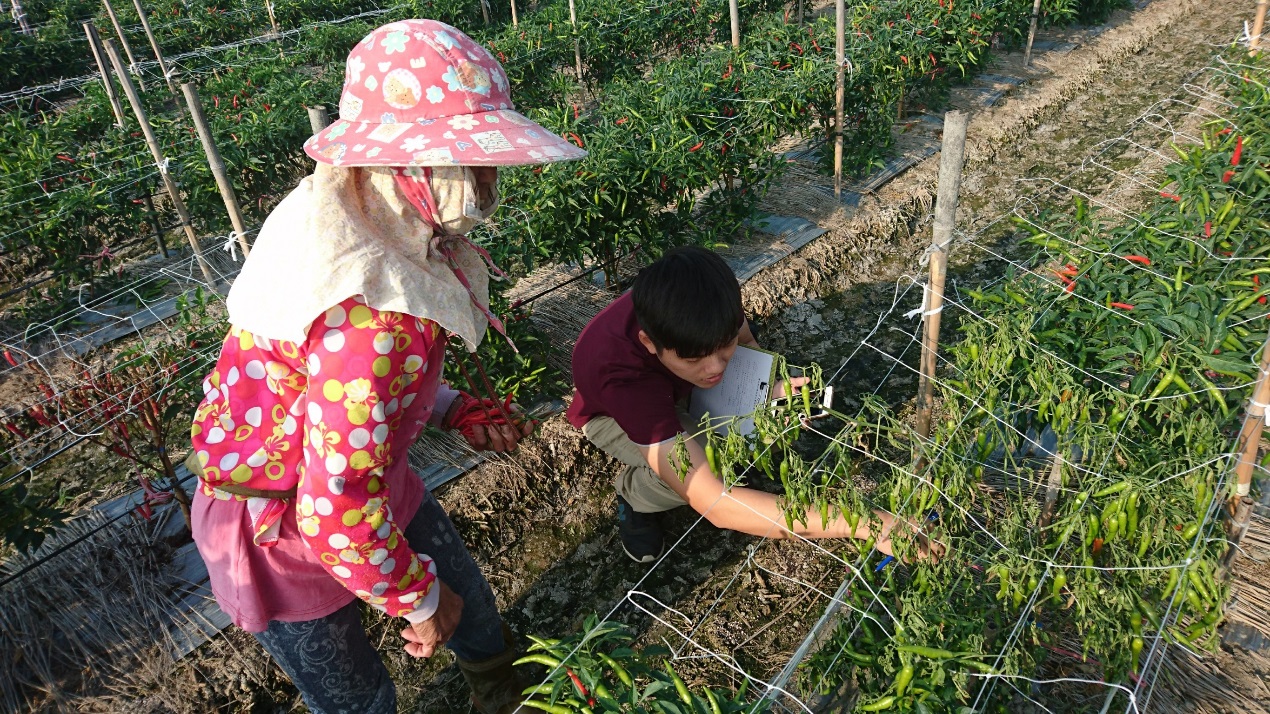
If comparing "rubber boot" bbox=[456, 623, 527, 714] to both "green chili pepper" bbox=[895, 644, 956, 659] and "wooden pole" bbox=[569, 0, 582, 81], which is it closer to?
"green chili pepper" bbox=[895, 644, 956, 659]

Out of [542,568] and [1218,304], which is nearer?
[1218,304]

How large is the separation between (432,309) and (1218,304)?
213 centimetres

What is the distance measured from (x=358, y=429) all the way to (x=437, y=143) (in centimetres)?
48

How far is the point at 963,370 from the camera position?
Answer: 2088mm

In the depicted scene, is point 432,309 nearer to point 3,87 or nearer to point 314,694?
point 314,694

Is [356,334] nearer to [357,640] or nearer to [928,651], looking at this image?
[357,640]

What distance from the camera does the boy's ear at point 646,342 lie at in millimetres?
2168

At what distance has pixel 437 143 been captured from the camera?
4.08ft

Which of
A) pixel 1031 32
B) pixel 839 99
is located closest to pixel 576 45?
pixel 839 99

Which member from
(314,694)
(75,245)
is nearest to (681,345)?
(314,694)

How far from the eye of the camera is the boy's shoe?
9.02 ft

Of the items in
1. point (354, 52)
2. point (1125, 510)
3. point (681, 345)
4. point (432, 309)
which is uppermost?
point (354, 52)

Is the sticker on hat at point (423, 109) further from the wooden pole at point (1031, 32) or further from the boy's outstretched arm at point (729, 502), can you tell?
the wooden pole at point (1031, 32)

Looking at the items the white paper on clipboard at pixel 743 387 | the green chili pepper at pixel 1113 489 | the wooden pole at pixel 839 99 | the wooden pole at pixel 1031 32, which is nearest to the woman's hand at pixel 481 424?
the white paper on clipboard at pixel 743 387
